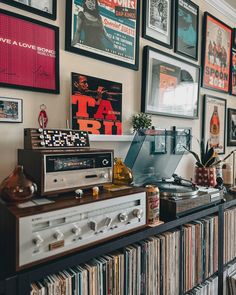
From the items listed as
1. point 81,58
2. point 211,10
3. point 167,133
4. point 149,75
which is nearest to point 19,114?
point 81,58

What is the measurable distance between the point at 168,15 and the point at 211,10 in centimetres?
63

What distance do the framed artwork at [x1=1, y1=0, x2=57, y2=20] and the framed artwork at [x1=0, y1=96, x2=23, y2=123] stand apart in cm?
42

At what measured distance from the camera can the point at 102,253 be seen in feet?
2.86

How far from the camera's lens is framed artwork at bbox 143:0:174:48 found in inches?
65.1

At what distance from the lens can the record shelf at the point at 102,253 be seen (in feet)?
2.22

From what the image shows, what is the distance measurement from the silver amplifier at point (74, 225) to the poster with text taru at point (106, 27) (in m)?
0.85

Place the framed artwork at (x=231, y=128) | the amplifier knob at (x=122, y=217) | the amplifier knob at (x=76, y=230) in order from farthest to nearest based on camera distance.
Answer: the framed artwork at (x=231, y=128)
the amplifier knob at (x=122, y=217)
the amplifier knob at (x=76, y=230)

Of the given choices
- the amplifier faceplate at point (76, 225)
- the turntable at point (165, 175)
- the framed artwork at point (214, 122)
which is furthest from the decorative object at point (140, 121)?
the framed artwork at point (214, 122)

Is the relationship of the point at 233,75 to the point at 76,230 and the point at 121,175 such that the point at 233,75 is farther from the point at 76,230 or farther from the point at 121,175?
the point at 76,230

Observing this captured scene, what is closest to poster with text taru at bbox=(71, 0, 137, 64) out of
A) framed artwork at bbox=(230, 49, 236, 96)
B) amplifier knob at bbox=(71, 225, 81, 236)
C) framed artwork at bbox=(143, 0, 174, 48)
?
framed artwork at bbox=(143, 0, 174, 48)

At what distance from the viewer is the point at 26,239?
26.8 inches

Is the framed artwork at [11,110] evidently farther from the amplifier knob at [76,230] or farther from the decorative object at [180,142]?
the decorative object at [180,142]

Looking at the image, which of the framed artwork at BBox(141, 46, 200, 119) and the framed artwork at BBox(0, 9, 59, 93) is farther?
the framed artwork at BBox(141, 46, 200, 119)

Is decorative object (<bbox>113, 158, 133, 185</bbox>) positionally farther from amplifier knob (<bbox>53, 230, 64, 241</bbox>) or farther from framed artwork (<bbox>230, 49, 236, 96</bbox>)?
framed artwork (<bbox>230, 49, 236, 96</bbox>)
